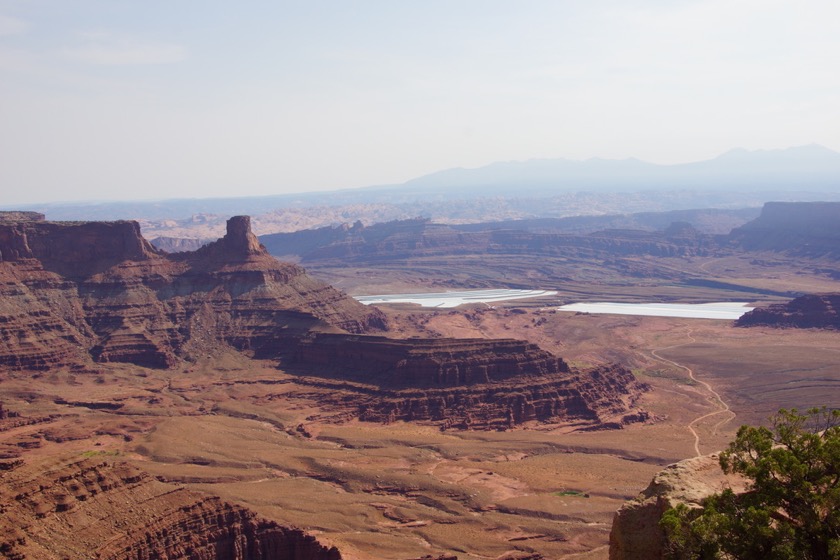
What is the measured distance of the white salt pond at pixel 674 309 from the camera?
7066 inches

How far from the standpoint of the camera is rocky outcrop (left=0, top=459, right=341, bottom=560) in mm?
40719

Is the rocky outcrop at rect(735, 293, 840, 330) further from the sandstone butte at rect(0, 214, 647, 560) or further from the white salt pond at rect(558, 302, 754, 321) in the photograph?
the sandstone butte at rect(0, 214, 647, 560)

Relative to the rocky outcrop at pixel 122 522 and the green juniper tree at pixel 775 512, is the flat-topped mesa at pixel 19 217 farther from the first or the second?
the green juniper tree at pixel 775 512

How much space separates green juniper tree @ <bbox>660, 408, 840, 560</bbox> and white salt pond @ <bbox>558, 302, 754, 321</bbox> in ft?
526

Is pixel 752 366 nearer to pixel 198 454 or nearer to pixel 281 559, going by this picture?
pixel 198 454

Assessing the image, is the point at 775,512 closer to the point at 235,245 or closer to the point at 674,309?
the point at 235,245

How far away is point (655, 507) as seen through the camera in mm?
22484

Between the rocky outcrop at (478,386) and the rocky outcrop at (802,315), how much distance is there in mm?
60123

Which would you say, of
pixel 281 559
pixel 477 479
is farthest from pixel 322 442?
pixel 281 559

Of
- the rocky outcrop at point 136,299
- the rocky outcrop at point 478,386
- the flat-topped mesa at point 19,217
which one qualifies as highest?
the flat-topped mesa at point 19,217

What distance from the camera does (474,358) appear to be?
99.8 metres

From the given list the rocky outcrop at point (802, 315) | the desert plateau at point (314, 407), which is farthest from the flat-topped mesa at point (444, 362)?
the rocky outcrop at point (802, 315)

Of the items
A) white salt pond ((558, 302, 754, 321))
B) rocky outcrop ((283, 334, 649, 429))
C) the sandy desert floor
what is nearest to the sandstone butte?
rocky outcrop ((283, 334, 649, 429))

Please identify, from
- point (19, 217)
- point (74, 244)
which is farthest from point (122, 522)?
point (19, 217)
